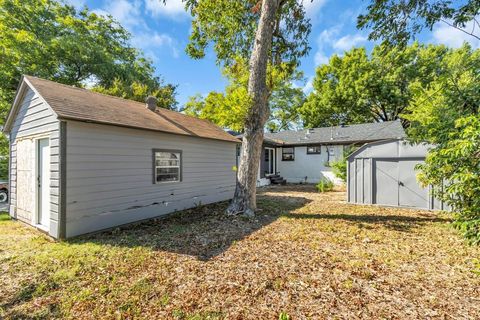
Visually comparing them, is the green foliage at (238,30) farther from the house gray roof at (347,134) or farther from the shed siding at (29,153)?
the house gray roof at (347,134)

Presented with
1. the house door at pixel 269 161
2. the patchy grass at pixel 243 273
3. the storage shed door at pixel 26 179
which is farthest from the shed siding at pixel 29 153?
the house door at pixel 269 161

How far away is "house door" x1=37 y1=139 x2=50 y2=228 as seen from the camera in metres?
5.72

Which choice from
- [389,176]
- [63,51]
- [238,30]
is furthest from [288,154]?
[63,51]

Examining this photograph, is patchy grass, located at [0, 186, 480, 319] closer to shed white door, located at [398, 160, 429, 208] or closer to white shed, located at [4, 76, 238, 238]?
white shed, located at [4, 76, 238, 238]

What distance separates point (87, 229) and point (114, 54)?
1752 centimetres

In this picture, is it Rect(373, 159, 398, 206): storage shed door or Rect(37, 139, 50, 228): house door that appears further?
Rect(373, 159, 398, 206): storage shed door

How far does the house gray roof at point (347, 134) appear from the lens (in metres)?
15.7

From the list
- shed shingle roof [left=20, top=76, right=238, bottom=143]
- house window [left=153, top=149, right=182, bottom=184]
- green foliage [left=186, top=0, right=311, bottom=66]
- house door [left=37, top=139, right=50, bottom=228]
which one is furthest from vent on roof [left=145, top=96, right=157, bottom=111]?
house door [left=37, top=139, right=50, bottom=228]

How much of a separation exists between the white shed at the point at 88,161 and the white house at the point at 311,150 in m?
9.40

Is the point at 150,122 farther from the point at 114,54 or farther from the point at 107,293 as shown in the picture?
the point at 114,54

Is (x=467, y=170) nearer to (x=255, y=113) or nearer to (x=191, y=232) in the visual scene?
(x=255, y=113)

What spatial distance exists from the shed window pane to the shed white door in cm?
821

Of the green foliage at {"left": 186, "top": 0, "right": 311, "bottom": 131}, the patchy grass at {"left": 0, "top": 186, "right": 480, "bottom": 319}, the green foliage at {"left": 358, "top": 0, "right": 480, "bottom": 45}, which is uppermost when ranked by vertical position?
the green foliage at {"left": 186, "top": 0, "right": 311, "bottom": 131}

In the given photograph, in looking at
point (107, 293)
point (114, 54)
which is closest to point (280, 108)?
point (114, 54)
